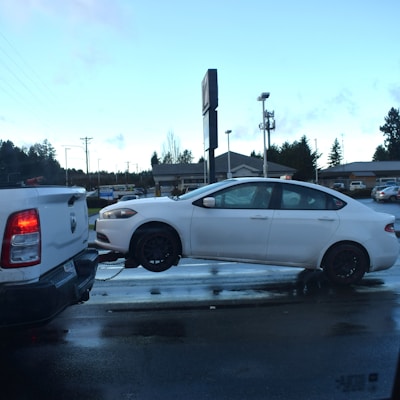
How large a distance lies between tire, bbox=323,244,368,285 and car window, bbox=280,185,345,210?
64 centimetres

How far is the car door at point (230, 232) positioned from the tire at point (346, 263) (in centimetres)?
101

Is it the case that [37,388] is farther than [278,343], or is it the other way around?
[278,343]

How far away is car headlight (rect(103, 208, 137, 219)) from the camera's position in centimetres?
664

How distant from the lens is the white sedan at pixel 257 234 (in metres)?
6.59

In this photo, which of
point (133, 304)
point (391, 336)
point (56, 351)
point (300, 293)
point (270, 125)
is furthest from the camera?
point (270, 125)

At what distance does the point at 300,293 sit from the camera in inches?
254

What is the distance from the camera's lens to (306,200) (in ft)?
22.2

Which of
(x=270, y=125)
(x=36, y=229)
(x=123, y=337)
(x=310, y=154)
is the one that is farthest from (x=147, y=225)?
(x=310, y=154)

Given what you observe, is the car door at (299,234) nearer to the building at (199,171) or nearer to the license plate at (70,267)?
the license plate at (70,267)

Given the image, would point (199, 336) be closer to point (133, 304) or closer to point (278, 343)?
point (278, 343)

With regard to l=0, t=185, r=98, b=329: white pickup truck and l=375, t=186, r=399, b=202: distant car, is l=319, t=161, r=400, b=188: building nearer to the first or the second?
l=375, t=186, r=399, b=202: distant car

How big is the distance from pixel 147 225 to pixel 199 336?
2.33 m

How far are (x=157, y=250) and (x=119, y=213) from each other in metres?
0.80

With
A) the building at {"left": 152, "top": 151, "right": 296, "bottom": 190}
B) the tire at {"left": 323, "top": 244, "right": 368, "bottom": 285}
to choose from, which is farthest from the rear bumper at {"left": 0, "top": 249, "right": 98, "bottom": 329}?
the building at {"left": 152, "top": 151, "right": 296, "bottom": 190}
